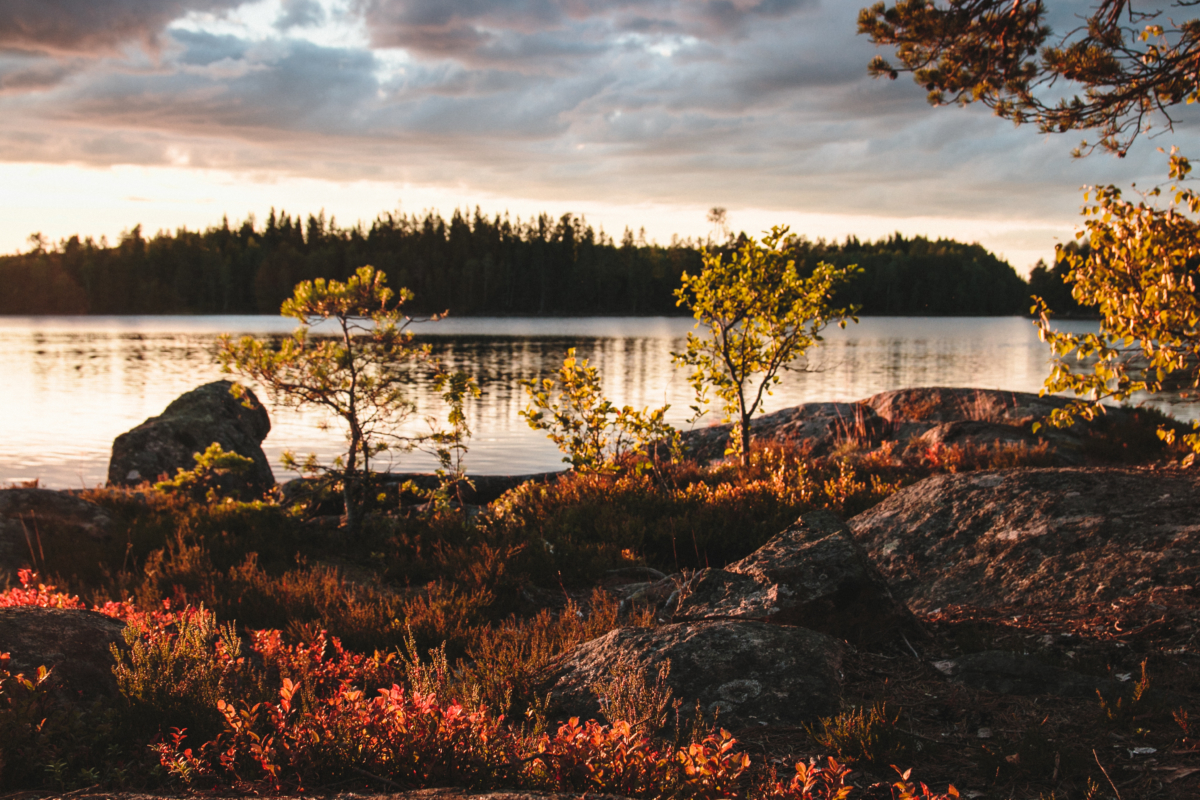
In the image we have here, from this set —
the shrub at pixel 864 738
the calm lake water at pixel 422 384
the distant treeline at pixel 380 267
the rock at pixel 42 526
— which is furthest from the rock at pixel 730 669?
the distant treeline at pixel 380 267

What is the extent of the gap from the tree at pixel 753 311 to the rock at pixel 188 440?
7785 mm

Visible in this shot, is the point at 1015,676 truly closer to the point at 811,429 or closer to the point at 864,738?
the point at 864,738

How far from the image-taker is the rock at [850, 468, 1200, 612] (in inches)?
209

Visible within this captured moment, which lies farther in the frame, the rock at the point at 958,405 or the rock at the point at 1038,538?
the rock at the point at 958,405

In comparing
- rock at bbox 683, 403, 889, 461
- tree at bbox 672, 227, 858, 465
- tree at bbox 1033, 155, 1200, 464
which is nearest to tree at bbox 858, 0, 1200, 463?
→ tree at bbox 1033, 155, 1200, 464

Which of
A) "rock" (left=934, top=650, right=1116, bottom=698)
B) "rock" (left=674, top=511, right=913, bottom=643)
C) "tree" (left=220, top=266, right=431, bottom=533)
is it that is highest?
"tree" (left=220, top=266, right=431, bottom=533)

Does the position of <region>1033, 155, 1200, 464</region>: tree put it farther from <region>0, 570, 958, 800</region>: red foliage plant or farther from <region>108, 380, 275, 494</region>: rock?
<region>108, 380, 275, 494</region>: rock

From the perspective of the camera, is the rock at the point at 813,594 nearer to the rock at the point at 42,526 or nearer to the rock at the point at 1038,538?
the rock at the point at 1038,538

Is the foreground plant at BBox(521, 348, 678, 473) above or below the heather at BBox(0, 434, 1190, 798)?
above

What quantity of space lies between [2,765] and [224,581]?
4.48 metres

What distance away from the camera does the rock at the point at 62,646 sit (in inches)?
147

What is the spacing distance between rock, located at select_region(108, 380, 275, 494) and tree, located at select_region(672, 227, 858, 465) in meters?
7.78

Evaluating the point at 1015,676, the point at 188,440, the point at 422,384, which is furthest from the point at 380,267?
the point at 1015,676

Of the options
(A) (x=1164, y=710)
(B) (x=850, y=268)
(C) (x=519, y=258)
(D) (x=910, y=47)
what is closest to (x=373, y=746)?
(A) (x=1164, y=710)
